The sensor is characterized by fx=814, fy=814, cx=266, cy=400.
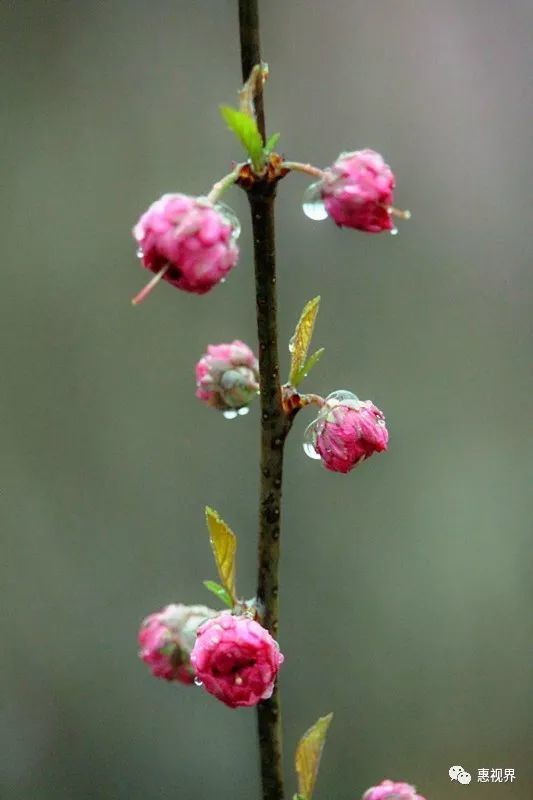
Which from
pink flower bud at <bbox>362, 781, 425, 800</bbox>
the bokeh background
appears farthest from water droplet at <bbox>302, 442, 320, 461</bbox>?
the bokeh background

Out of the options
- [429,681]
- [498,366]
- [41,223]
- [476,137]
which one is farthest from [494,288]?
[41,223]

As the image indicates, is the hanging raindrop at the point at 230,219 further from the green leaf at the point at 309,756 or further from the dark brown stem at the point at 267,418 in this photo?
the green leaf at the point at 309,756

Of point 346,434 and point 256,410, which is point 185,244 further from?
point 256,410

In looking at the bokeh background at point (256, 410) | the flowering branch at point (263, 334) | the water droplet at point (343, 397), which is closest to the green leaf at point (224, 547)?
the flowering branch at point (263, 334)

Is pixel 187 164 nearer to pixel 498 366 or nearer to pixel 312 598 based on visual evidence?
pixel 498 366

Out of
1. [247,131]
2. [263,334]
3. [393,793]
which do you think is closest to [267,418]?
[263,334]

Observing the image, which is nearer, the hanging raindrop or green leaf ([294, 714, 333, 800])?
the hanging raindrop

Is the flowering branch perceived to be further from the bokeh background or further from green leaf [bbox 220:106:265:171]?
the bokeh background
